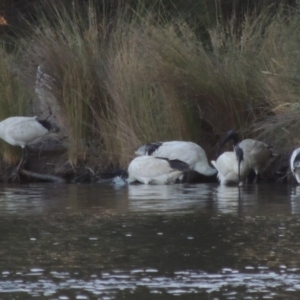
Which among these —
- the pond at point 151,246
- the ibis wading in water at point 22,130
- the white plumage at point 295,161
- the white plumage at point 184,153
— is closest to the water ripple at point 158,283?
the pond at point 151,246

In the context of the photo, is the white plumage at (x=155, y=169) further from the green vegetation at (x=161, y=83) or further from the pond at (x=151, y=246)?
the pond at (x=151, y=246)

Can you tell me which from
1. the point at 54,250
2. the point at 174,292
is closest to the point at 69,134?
the point at 54,250

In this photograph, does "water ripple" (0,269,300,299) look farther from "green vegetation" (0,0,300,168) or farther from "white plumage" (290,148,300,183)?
"green vegetation" (0,0,300,168)

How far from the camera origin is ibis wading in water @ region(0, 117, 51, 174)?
48.5ft

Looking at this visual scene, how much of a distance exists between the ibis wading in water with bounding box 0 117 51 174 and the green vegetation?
35cm

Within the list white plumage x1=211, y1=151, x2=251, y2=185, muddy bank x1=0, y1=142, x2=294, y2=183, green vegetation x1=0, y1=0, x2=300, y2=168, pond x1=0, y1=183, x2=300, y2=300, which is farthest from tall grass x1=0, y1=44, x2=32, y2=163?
pond x1=0, y1=183, x2=300, y2=300

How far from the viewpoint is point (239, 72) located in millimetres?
14164

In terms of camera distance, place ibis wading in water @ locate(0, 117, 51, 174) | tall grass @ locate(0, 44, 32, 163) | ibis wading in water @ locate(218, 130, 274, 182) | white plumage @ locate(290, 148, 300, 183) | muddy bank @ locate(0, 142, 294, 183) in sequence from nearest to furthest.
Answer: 1. white plumage @ locate(290, 148, 300, 183)
2. ibis wading in water @ locate(218, 130, 274, 182)
3. muddy bank @ locate(0, 142, 294, 183)
4. ibis wading in water @ locate(0, 117, 51, 174)
5. tall grass @ locate(0, 44, 32, 163)

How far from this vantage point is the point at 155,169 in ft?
46.6

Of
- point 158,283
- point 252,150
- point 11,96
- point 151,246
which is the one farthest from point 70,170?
point 158,283

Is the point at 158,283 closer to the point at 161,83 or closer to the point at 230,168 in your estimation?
the point at 230,168

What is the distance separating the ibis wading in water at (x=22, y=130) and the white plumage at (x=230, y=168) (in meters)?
2.50

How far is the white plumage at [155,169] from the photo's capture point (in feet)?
46.1

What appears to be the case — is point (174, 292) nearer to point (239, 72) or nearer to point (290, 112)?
point (290, 112)
